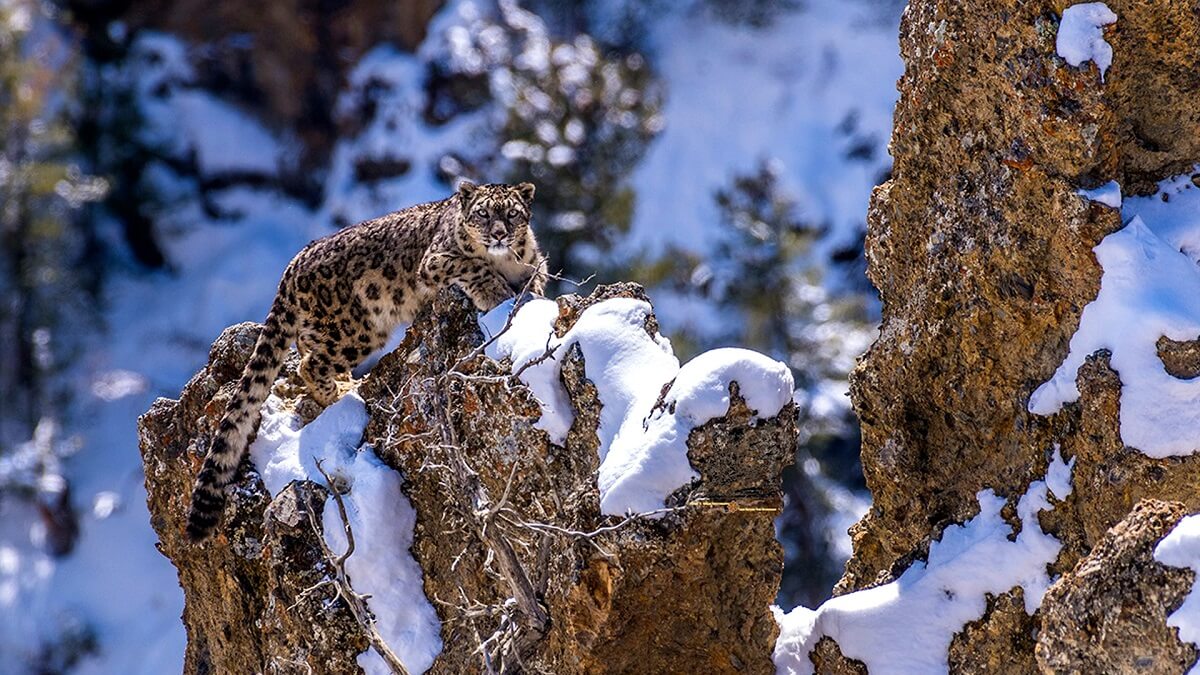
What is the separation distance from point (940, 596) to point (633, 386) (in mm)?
2302

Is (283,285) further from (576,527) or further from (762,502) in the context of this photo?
(762,502)

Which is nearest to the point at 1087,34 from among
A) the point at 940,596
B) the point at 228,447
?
the point at 940,596

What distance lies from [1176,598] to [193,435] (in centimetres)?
782

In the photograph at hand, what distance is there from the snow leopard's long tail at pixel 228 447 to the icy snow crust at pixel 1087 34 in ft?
19.9

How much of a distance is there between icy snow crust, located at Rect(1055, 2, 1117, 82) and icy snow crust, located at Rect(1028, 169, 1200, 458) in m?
0.86

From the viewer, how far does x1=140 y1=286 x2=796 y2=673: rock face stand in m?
8.76

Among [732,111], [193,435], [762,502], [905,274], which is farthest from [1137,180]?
[732,111]

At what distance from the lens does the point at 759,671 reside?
367 inches

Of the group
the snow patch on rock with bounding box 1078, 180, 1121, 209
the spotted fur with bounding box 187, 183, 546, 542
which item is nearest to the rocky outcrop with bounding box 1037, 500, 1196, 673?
the snow patch on rock with bounding box 1078, 180, 1121, 209

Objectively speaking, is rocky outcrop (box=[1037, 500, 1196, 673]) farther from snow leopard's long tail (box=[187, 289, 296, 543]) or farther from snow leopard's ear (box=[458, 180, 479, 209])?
snow leopard's long tail (box=[187, 289, 296, 543])

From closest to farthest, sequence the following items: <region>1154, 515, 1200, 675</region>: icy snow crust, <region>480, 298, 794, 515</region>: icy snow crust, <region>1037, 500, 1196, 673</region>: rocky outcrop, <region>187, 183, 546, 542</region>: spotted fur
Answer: <region>1154, 515, 1200, 675</region>: icy snow crust → <region>1037, 500, 1196, 673</region>: rocky outcrop → <region>480, 298, 794, 515</region>: icy snow crust → <region>187, 183, 546, 542</region>: spotted fur

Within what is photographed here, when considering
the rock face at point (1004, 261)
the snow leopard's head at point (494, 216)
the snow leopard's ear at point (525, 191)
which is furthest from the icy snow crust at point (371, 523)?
the rock face at point (1004, 261)

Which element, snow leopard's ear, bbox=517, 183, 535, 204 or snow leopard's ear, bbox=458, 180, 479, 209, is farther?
snow leopard's ear, bbox=517, 183, 535, 204

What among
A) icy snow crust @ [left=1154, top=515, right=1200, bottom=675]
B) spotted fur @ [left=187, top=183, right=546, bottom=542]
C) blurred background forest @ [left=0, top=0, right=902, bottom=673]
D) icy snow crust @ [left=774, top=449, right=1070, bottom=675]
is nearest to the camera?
icy snow crust @ [left=1154, top=515, right=1200, bottom=675]
